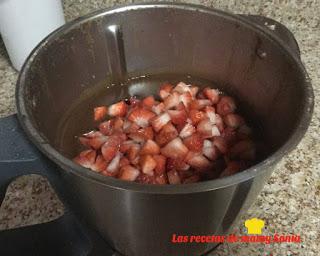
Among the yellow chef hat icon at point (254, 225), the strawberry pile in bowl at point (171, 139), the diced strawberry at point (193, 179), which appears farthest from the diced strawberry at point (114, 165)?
the yellow chef hat icon at point (254, 225)

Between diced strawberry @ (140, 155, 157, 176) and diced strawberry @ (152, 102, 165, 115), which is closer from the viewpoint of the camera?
diced strawberry @ (140, 155, 157, 176)

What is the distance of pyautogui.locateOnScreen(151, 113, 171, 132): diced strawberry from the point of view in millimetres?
657

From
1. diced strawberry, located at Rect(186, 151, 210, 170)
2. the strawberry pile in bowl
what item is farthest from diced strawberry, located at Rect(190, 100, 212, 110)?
diced strawberry, located at Rect(186, 151, 210, 170)

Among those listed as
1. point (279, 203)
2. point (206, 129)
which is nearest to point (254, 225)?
point (279, 203)

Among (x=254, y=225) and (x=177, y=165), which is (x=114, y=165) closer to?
(x=177, y=165)

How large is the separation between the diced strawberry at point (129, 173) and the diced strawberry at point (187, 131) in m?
0.10

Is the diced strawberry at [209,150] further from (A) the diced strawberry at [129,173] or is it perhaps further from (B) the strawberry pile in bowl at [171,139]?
(A) the diced strawberry at [129,173]

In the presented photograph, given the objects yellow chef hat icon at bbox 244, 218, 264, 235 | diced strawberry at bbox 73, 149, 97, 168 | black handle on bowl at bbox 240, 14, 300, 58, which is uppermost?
black handle on bowl at bbox 240, 14, 300, 58

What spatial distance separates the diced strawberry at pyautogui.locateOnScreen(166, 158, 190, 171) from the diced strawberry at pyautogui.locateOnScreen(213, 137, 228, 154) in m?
0.07

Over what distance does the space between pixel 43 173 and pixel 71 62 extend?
210 mm

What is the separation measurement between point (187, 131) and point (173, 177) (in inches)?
3.6

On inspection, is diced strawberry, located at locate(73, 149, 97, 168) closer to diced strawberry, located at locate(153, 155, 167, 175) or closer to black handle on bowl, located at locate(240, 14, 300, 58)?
diced strawberry, located at locate(153, 155, 167, 175)

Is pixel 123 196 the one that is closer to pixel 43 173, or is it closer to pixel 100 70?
pixel 43 173

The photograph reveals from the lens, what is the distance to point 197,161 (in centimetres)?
61
